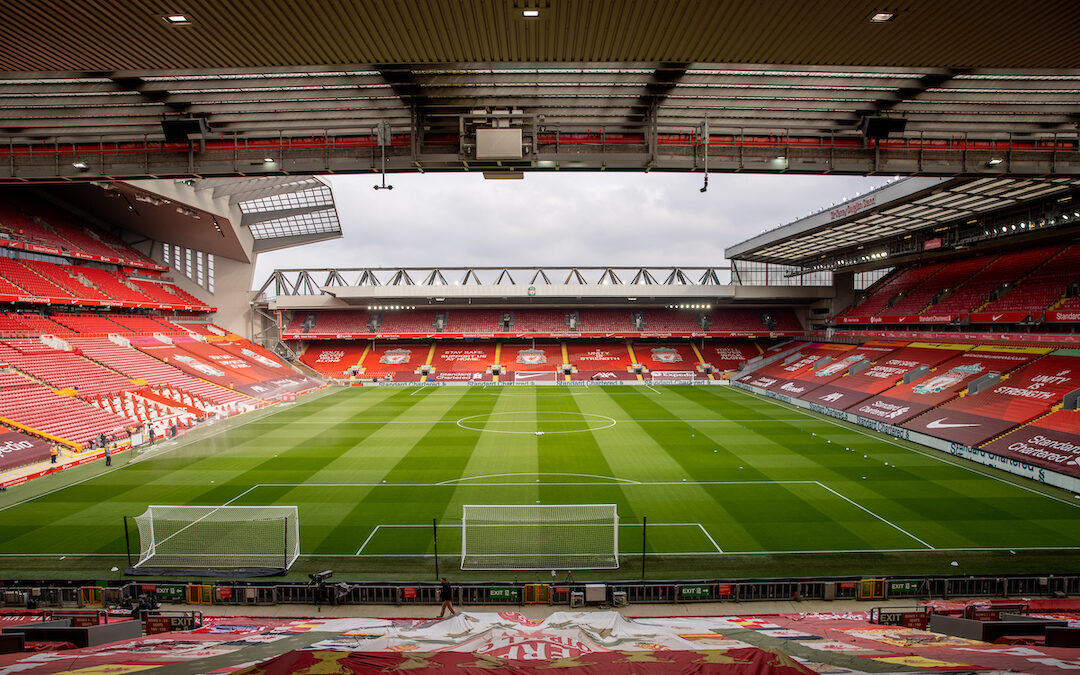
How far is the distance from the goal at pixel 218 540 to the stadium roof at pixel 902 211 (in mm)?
21445

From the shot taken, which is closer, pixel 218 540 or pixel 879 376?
pixel 218 540

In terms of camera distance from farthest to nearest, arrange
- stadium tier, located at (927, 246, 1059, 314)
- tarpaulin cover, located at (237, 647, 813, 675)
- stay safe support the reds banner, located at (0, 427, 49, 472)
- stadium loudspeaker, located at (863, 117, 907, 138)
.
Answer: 1. stadium tier, located at (927, 246, 1059, 314)
2. stay safe support the reds banner, located at (0, 427, 49, 472)
3. stadium loudspeaker, located at (863, 117, 907, 138)
4. tarpaulin cover, located at (237, 647, 813, 675)

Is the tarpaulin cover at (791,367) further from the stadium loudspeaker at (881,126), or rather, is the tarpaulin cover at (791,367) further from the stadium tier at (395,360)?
the stadium tier at (395,360)

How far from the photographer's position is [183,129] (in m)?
10.1

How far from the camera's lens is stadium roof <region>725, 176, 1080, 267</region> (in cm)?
2169

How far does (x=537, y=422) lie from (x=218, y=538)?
690 inches

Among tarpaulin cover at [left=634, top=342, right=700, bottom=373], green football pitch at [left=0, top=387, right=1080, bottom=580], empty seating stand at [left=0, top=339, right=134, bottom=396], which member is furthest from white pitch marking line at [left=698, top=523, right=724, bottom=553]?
tarpaulin cover at [left=634, top=342, right=700, bottom=373]

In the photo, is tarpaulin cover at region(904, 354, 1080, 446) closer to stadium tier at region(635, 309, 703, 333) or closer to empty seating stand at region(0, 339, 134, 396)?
stadium tier at region(635, 309, 703, 333)

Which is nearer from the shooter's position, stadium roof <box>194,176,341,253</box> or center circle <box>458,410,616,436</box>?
center circle <box>458,410,616,436</box>

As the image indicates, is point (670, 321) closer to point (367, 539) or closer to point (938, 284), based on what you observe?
point (938, 284)

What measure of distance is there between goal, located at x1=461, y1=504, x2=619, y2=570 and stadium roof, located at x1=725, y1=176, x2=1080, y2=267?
14169 millimetres

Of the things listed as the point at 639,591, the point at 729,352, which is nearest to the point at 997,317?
the point at 729,352

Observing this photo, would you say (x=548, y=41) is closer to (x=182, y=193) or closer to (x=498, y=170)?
(x=498, y=170)

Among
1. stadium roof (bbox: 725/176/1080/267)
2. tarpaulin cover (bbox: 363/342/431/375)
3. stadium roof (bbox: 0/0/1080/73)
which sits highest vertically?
stadium roof (bbox: 725/176/1080/267)
